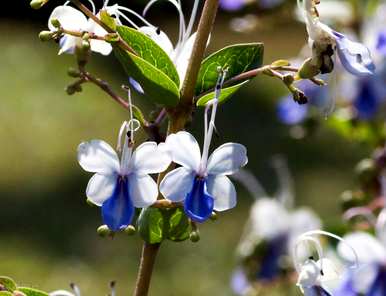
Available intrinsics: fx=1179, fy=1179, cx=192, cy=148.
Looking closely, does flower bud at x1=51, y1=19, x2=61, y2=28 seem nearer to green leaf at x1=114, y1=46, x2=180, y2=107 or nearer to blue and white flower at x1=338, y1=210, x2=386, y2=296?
green leaf at x1=114, y1=46, x2=180, y2=107

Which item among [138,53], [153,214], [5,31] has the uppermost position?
[138,53]

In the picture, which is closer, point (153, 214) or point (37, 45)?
point (153, 214)

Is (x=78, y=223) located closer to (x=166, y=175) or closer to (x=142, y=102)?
(x=142, y=102)

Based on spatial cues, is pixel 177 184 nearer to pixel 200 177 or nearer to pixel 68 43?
pixel 200 177

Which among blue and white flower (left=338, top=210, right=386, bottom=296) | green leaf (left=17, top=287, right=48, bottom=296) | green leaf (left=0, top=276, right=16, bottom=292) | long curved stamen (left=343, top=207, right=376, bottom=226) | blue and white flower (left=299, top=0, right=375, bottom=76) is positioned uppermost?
blue and white flower (left=299, top=0, right=375, bottom=76)

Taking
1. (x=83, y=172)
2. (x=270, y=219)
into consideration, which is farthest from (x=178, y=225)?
(x=83, y=172)

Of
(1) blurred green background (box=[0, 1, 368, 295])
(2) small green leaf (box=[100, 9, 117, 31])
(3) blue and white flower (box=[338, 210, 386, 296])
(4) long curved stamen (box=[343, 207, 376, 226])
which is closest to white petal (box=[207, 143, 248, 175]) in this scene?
(2) small green leaf (box=[100, 9, 117, 31])

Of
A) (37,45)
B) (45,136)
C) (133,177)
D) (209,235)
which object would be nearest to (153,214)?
(133,177)

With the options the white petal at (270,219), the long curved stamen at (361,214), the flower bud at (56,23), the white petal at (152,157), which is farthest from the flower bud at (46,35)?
the white petal at (270,219)
